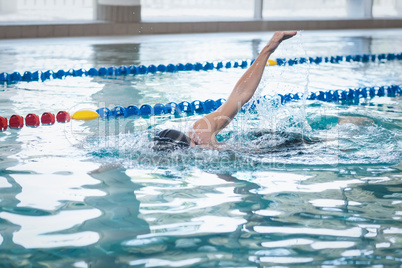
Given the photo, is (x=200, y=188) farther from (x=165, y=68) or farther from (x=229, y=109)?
(x=165, y=68)

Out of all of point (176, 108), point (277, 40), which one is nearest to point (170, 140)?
point (277, 40)

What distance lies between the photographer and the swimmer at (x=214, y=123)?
3520mm

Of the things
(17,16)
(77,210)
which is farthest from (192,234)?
(17,16)

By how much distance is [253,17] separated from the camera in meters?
14.3

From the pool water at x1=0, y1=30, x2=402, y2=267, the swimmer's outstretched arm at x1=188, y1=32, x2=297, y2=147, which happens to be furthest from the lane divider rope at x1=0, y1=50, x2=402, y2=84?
the swimmer's outstretched arm at x1=188, y1=32, x2=297, y2=147

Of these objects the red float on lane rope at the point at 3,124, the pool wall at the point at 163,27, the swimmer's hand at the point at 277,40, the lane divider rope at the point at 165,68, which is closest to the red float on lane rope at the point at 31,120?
the red float on lane rope at the point at 3,124

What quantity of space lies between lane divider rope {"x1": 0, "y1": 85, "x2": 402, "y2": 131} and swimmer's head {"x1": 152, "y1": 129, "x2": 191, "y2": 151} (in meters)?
1.40

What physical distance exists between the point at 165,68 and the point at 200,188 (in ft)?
14.7

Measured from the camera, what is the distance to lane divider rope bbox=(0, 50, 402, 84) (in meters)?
6.64

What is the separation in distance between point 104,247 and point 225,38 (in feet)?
31.4

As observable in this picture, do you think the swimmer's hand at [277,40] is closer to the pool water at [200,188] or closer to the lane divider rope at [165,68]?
the pool water at [200,188]

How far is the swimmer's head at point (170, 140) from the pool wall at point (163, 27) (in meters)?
8.03

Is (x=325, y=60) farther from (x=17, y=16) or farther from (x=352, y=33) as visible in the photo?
(x=17, y=16)

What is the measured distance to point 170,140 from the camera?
3.50 metres
